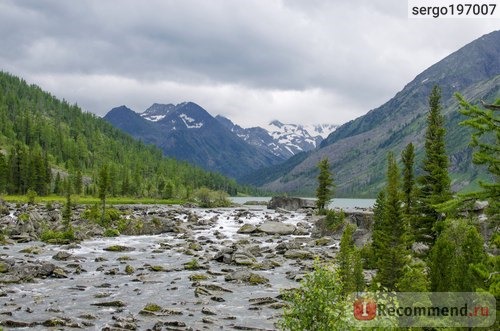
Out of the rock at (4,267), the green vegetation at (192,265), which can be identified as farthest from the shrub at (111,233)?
the rock at (4,267)

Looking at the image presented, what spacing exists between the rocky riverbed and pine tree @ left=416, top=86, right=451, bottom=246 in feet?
50.4

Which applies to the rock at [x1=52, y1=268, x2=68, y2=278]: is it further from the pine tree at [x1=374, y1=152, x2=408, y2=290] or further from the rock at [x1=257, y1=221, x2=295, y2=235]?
the rock at [x1=257, y1=221, x2=295, y2=235]

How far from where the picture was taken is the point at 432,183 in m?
53.5

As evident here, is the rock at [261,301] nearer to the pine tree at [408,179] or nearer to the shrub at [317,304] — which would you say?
the pine tree at [408,179]

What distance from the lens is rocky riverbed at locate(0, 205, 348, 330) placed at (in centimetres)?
3725

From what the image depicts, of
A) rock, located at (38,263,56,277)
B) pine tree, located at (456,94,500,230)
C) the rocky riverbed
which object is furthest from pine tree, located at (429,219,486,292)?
rock, located at (38,263,56,277)

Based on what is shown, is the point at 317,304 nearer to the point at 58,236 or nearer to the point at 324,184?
the point at 58,236

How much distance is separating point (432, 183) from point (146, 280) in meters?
34.7

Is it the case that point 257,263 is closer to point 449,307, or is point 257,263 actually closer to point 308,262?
point 308,262

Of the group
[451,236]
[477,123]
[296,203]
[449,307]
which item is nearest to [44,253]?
[451,236]

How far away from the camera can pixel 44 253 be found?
214 feet

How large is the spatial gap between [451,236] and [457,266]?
2087cm

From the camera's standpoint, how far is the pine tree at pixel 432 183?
2018 inches

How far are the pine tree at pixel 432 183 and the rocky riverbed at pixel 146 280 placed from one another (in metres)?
15.4
